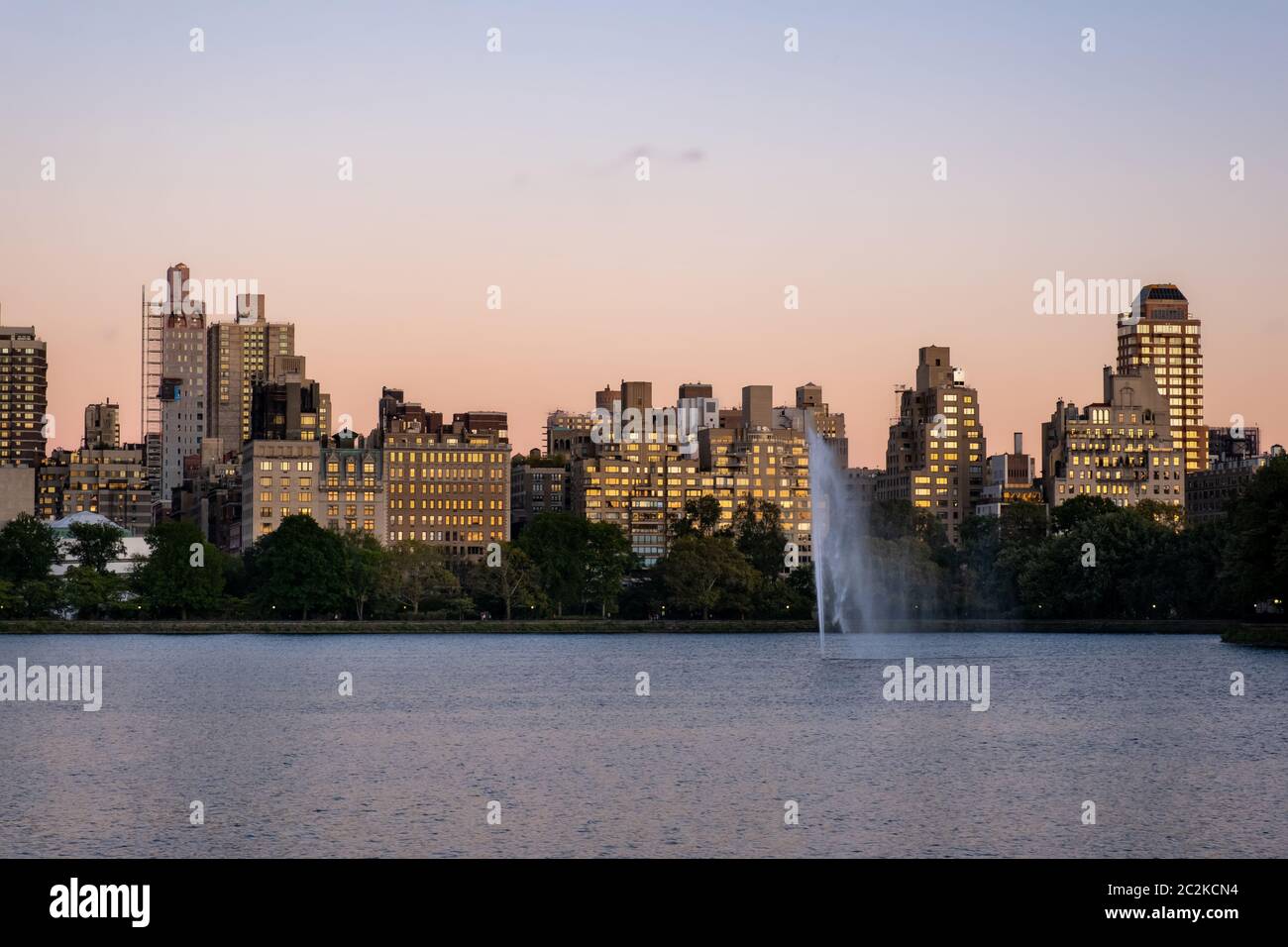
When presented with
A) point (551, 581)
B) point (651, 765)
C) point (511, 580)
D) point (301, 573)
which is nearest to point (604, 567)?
point (551, 581)

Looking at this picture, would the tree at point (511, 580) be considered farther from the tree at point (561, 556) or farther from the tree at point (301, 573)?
the tree at point (301, 573)

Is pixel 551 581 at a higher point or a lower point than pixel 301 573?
lower

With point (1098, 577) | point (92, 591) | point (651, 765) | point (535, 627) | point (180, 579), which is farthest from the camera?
point (535, 627)

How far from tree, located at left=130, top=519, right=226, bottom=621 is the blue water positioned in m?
66.2

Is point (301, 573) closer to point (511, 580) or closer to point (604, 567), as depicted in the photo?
point (511, 580)

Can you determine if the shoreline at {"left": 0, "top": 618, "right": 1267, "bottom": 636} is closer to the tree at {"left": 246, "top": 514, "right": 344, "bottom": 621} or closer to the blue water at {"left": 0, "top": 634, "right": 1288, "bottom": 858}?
the tree at {"left": 246, "top": 514, "right": 344, "bottom": 621}

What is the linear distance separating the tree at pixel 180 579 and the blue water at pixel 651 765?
6619 centimetres

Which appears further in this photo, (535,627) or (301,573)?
(535,627)

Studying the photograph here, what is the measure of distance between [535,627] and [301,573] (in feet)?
75.0

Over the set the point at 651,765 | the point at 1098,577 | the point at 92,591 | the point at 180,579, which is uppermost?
the point at 1098,577

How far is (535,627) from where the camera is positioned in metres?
186

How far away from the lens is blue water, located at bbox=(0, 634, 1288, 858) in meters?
46.6

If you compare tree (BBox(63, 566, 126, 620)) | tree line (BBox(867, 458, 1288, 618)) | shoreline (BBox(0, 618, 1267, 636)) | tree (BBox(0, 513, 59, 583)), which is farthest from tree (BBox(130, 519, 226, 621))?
tree line (BBox(867, 458, 1288, 618))
